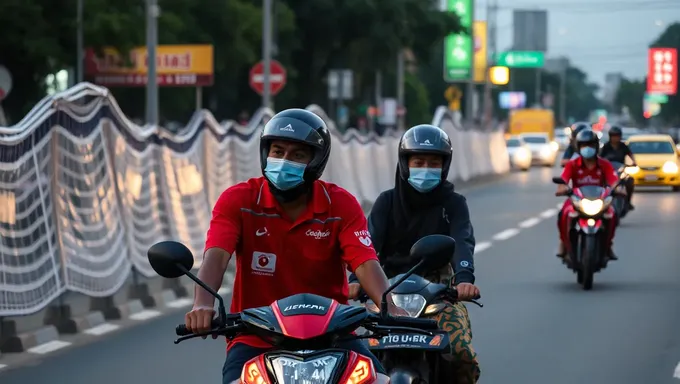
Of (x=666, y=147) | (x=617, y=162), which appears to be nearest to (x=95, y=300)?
(x=617, y=162)

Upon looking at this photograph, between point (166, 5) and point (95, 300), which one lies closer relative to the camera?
point (95, 300)

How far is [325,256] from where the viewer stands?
6102mm

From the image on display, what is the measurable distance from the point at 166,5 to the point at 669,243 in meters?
28.0

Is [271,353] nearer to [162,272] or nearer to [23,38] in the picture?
[162,272]

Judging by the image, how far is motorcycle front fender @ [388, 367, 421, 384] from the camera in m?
7.07

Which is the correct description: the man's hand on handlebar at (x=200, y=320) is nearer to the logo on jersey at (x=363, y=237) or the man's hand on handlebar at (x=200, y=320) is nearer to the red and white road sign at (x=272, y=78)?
the logo on jersey at (x=363, y=237)

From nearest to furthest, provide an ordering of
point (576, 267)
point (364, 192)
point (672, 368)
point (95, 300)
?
1. point (672, 368)
2. point (95, 300)
3. point (576, 267)
4. point (364, 192)

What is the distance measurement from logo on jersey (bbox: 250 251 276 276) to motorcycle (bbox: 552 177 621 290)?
1095 cm

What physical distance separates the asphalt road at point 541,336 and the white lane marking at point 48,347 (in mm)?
154

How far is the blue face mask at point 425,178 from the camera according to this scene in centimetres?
817

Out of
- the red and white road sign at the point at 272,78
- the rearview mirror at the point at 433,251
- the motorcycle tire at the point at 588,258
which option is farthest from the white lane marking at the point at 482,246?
the red and white road sign at the point at 272,78

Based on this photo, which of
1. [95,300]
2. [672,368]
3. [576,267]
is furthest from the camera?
[576,267]

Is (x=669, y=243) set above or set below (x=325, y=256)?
below

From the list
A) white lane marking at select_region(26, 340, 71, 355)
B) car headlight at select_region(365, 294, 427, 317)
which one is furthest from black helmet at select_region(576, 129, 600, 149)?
car headlight at select_region(365, 294, 427, 317)
